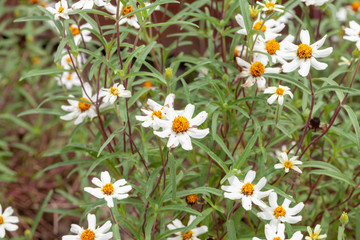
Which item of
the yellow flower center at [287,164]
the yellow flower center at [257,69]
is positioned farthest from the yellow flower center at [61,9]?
the yellow flower center at [287,164]

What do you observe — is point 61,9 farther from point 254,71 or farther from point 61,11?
point 254,71

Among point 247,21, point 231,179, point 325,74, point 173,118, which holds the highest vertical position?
point 247,21

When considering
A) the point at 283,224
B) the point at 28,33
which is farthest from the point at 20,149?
the point at 283,224

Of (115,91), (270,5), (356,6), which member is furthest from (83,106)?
(356,6)

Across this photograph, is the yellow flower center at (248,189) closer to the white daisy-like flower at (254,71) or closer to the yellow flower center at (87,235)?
the white daisy-like flower at (254,71)

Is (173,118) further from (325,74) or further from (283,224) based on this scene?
(325,74)

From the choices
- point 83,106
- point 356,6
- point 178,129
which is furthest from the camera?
point 356,6
